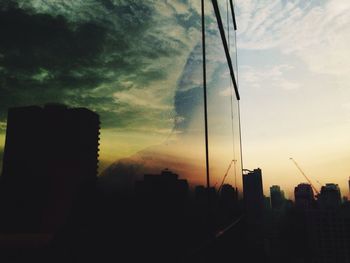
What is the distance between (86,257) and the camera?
93 centimetres

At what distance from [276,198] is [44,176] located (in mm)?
100959

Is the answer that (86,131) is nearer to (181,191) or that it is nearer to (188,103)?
(181,191)

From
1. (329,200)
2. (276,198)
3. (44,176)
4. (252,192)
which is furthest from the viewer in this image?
(276,198)

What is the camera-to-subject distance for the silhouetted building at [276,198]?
300 feet

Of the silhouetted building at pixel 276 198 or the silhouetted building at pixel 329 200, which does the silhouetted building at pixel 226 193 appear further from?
the silhouetted building at pixel 276 198

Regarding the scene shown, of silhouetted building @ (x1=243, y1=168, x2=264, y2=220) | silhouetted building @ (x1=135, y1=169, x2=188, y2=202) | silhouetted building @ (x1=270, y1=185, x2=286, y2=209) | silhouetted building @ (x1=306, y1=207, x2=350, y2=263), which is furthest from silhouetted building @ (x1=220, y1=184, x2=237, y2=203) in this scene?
silhouetted building @ (x1=270, y1=185, x2=286, y2=209)

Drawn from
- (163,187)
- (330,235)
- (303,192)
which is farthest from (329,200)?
(163,187)

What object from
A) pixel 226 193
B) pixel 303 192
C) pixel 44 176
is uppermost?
pixel 44 176

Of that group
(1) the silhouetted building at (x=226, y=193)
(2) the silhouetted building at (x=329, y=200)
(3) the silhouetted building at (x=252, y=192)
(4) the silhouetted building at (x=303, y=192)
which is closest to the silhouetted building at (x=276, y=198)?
(4) the silhouetted building at (x=303, y=192)

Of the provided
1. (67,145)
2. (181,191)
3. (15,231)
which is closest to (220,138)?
(181,191)

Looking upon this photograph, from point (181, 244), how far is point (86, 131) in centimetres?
96

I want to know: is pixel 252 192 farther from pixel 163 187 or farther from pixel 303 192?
pixel 303 192

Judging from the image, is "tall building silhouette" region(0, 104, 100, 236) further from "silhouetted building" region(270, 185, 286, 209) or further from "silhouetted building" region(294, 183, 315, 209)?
"silhouetted building" region(270, 185, 286, 209)

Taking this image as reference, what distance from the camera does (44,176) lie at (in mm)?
1749
